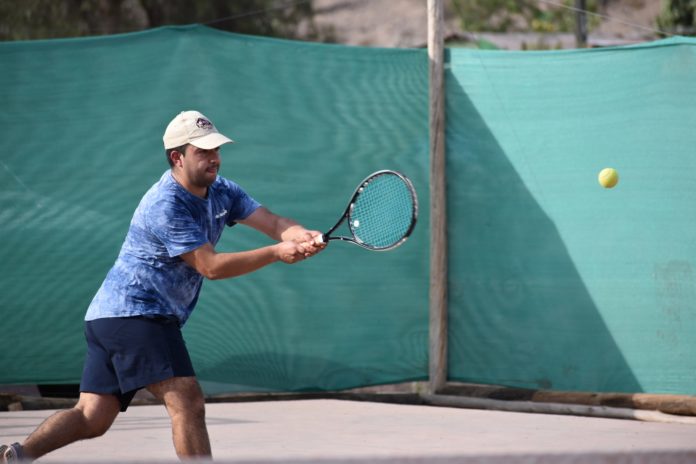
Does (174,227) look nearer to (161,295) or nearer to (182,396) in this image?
(161,295)

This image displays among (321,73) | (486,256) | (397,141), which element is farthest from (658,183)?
(321,73)

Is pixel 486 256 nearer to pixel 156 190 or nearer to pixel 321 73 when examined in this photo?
pixel 321 73

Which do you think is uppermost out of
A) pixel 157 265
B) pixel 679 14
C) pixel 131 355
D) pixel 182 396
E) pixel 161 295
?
pixel 679 14

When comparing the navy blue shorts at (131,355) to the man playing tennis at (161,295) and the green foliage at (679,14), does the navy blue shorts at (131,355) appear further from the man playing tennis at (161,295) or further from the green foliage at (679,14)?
the green foliage at (679,14)

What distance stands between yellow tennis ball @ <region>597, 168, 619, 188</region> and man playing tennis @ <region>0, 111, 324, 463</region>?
300 cm

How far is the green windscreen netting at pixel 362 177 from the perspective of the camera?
7.15 meters

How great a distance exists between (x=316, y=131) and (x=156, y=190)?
10.2ft

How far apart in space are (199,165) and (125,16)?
1412 centimetres

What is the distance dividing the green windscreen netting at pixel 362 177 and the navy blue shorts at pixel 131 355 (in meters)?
2.71

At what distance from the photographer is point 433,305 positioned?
25.7 ft

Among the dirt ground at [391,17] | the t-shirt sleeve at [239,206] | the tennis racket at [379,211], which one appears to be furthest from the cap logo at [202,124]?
the dirt ground at [391,17]

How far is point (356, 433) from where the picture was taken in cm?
648

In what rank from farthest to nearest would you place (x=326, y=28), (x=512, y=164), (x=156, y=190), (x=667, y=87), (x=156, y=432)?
(x=326, y=28) < (x=512, y=164) < (x=667, y=87) < (x=156, y=432) < (x=156, y=190)

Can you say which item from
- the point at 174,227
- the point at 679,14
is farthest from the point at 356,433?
the point at 679,14
